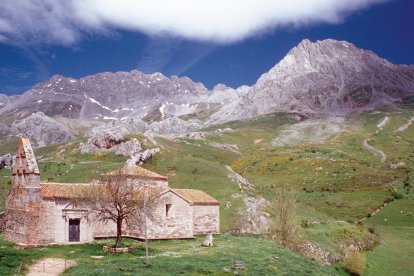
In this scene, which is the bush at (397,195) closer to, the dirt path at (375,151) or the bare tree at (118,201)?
the dirt path at (375,151)

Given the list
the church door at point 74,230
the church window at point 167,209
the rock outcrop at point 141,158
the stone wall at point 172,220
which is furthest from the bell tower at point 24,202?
the rock outcrop at point 141,158

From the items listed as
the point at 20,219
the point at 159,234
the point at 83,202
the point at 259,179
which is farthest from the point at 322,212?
the point at 20,219

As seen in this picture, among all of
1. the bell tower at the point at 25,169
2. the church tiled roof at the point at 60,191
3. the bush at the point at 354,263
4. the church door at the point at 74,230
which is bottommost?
the bush at the point at 354,263

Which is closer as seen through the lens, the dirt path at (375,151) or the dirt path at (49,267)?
the dirt path at (49,267)

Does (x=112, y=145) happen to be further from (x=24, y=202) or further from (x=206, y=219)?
(x=24, y=202)

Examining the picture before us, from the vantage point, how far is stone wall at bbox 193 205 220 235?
59.4 meters

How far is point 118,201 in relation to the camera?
44750 millimetres

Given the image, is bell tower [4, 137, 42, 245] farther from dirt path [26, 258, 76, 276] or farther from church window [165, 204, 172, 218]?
church window [165, 204, 172, 218]

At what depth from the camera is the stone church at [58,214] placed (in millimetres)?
46000

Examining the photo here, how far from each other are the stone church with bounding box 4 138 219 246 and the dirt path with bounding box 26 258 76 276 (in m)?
8.32

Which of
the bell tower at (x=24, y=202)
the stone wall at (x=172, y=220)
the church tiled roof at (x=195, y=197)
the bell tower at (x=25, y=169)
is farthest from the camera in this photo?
the church tiled roof at (x=195, y=197)

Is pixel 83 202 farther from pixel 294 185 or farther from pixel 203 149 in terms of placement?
pixel 203 149

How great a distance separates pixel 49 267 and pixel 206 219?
28608 millimetres

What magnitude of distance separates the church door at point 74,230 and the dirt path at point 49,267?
11582mm
